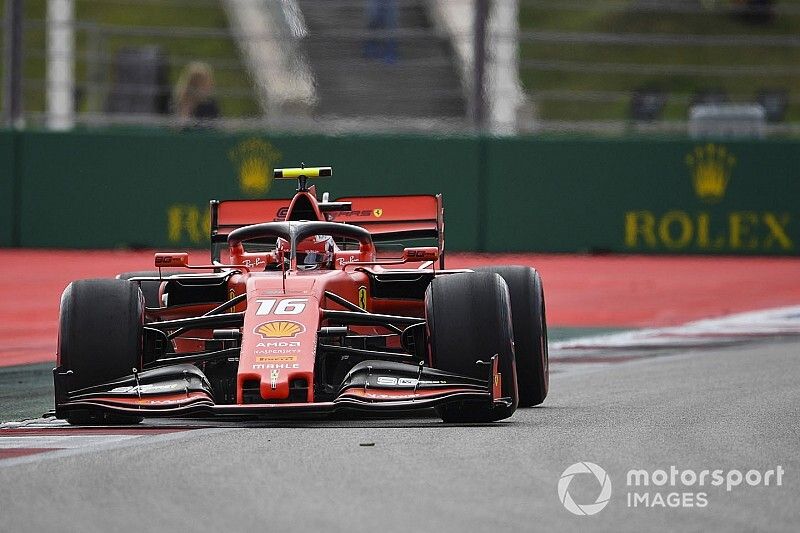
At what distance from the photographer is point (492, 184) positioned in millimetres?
19188

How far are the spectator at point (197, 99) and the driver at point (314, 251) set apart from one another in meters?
10.8

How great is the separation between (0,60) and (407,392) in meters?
13.3

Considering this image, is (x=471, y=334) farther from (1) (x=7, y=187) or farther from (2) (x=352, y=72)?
(2) (x=352, y=72)

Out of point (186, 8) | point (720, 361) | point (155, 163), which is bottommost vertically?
point (720, 361)

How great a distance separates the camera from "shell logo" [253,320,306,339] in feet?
24.8

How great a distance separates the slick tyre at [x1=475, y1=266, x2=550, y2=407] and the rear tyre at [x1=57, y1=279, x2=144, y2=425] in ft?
5.74

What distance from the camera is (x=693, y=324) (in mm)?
13625

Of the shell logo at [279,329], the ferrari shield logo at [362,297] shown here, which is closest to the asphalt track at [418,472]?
the shell logo at [279,329]

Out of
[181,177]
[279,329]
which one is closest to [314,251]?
[279,329]

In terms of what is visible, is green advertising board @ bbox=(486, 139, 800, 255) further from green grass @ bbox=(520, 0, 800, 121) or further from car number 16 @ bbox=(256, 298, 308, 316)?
green grass @ bbox=(520, 0, 800, 121)

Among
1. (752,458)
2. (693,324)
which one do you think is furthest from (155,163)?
(752,458)

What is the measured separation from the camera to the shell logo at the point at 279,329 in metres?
7.55

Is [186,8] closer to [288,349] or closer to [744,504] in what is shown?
[288,349]

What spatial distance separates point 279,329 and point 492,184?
38.6 feet
